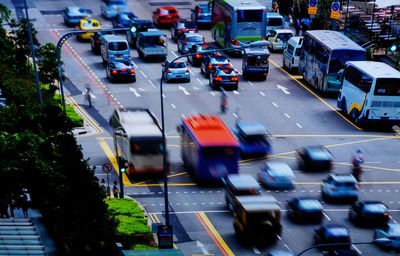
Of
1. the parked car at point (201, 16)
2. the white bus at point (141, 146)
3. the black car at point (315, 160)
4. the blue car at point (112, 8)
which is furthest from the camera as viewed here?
the blue car at point (112, 8)

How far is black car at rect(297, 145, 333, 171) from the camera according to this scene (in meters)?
52.0

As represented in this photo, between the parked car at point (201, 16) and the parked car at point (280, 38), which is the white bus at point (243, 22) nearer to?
the parked car at point (280, 38)

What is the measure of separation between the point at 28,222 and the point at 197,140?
1440 cm

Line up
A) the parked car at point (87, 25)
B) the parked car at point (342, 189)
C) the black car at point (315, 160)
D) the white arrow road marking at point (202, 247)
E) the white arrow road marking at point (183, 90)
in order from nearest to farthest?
the white arrow road marking at point (202, 247), the parked car at point (342, 189), the black car at point (315, 160), the white arrow road marking at point (183, 90), the parked car at point (87, 25)

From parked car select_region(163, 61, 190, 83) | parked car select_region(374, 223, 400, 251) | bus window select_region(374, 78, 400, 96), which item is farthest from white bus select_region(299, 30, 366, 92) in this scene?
parked car select_region(374, 223, 400, 251)

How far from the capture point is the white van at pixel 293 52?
7500cm

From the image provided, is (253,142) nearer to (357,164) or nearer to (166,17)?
(357,164)

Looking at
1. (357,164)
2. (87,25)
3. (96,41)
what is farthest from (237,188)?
(87,25)

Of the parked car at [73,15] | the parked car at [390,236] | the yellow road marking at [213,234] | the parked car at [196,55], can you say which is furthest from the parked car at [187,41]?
the parked car at [390,236]

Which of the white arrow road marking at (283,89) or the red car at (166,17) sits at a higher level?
the red car at (166,17)

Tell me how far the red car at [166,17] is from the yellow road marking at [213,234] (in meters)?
48.5

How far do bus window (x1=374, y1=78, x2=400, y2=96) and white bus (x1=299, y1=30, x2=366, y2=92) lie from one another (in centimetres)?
785

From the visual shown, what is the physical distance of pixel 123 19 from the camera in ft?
290

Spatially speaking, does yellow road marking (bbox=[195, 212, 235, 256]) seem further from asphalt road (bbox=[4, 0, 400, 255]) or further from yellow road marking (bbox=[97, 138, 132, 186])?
yellow road marking (bbox=[97, 138, 132, 186])
